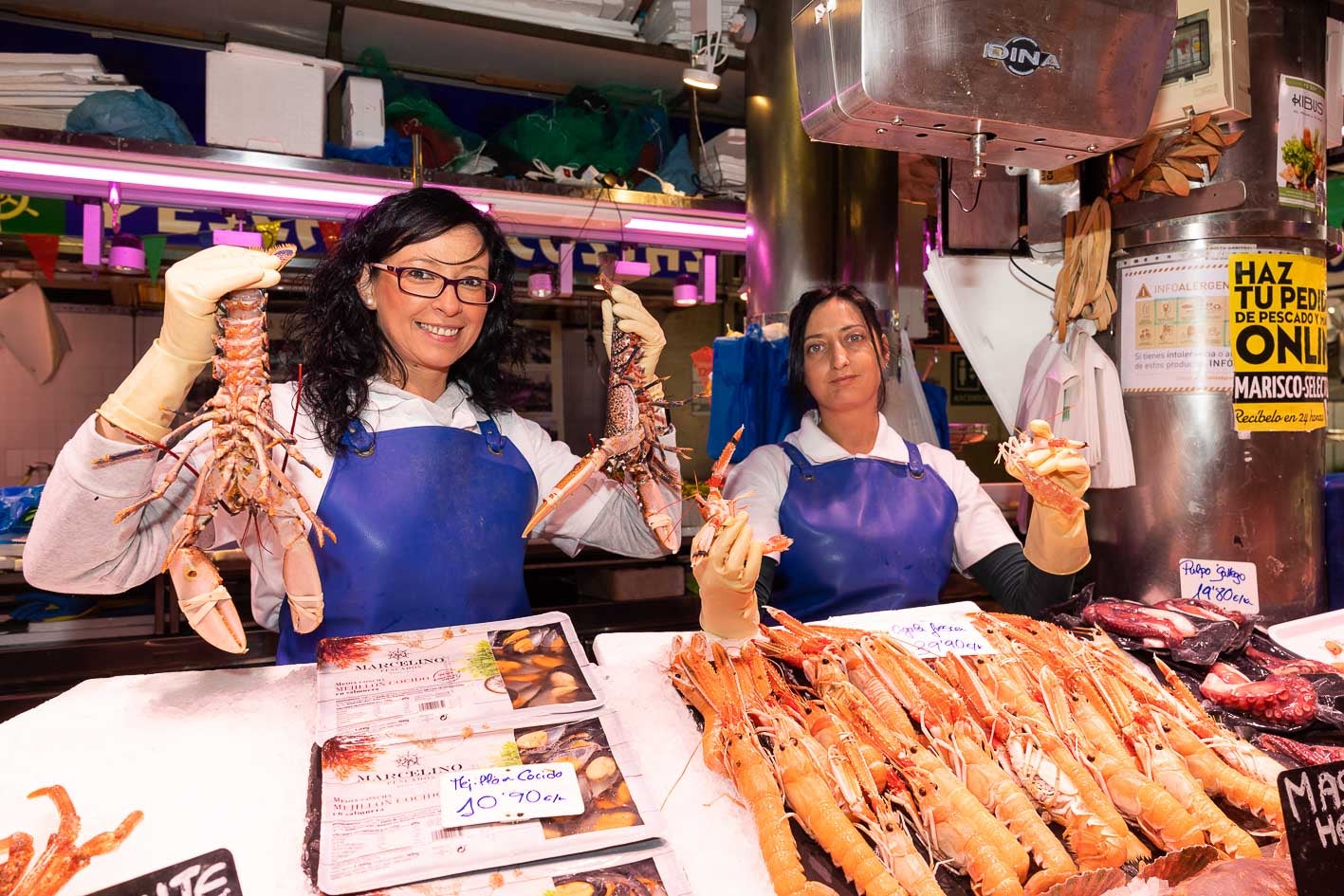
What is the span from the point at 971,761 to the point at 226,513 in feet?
5.29

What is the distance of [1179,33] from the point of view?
7.92ft

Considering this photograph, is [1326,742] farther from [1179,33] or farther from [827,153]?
[827,153]

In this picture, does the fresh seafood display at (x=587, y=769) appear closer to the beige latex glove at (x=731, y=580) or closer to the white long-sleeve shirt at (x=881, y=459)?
the beige latex glove at (x=731, y=580)

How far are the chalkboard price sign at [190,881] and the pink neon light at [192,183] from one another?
2436 mm

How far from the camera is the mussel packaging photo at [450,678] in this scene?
1.34m

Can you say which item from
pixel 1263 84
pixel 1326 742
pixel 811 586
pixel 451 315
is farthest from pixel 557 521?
pixel 1263 84

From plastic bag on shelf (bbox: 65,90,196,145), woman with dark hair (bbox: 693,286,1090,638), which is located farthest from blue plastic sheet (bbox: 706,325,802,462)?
plastic bag on shelf (bbox: 65,90,196,145)

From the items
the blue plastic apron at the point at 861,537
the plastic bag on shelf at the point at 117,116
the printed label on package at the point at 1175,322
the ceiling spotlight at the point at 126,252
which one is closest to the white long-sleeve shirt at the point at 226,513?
the blue plastic apron at the point at 861,537

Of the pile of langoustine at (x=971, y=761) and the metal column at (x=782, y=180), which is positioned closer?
the pile of langoustine at (x=971, y=761)

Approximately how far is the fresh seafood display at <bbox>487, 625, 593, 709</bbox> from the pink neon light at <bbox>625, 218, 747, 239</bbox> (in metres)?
2.75

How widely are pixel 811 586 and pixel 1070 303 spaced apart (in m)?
1.23

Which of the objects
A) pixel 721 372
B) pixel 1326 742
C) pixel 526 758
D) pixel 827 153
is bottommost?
pixel 1326 742

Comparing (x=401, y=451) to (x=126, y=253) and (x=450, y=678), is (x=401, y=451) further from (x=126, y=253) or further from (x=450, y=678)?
(x=126, y=253)

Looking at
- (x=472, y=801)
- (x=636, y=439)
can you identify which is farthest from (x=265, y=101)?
(x=472, y=801)
